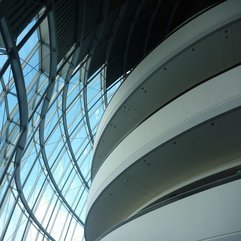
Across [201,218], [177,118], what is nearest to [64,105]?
[177,118]

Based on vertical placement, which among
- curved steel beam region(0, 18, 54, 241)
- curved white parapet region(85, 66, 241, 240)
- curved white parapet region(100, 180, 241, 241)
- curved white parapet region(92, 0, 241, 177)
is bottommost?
curved white parapet region(100, 180, 241, 241)

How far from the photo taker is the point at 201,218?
879 cm

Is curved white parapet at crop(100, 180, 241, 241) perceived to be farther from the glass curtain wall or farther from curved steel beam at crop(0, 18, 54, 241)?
the glass curtain wall

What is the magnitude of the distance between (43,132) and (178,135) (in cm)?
1236

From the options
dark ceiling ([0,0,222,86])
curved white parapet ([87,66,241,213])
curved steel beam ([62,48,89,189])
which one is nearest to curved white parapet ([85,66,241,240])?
curved white parapet ([87,66,241,213])

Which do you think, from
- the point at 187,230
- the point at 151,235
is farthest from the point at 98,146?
the point at 187,230

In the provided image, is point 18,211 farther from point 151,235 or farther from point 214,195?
point 214,195

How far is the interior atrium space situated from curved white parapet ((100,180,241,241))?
0.10ft

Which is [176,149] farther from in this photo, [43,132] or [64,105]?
[64,105]

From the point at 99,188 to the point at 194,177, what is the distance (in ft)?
14.6

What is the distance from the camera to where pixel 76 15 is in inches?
672

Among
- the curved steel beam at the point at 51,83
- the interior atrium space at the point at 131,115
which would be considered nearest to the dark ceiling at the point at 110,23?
the interior atrium space at the point at 131,115

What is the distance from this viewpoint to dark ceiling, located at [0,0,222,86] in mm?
13109

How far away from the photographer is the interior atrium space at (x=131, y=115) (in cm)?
1064
